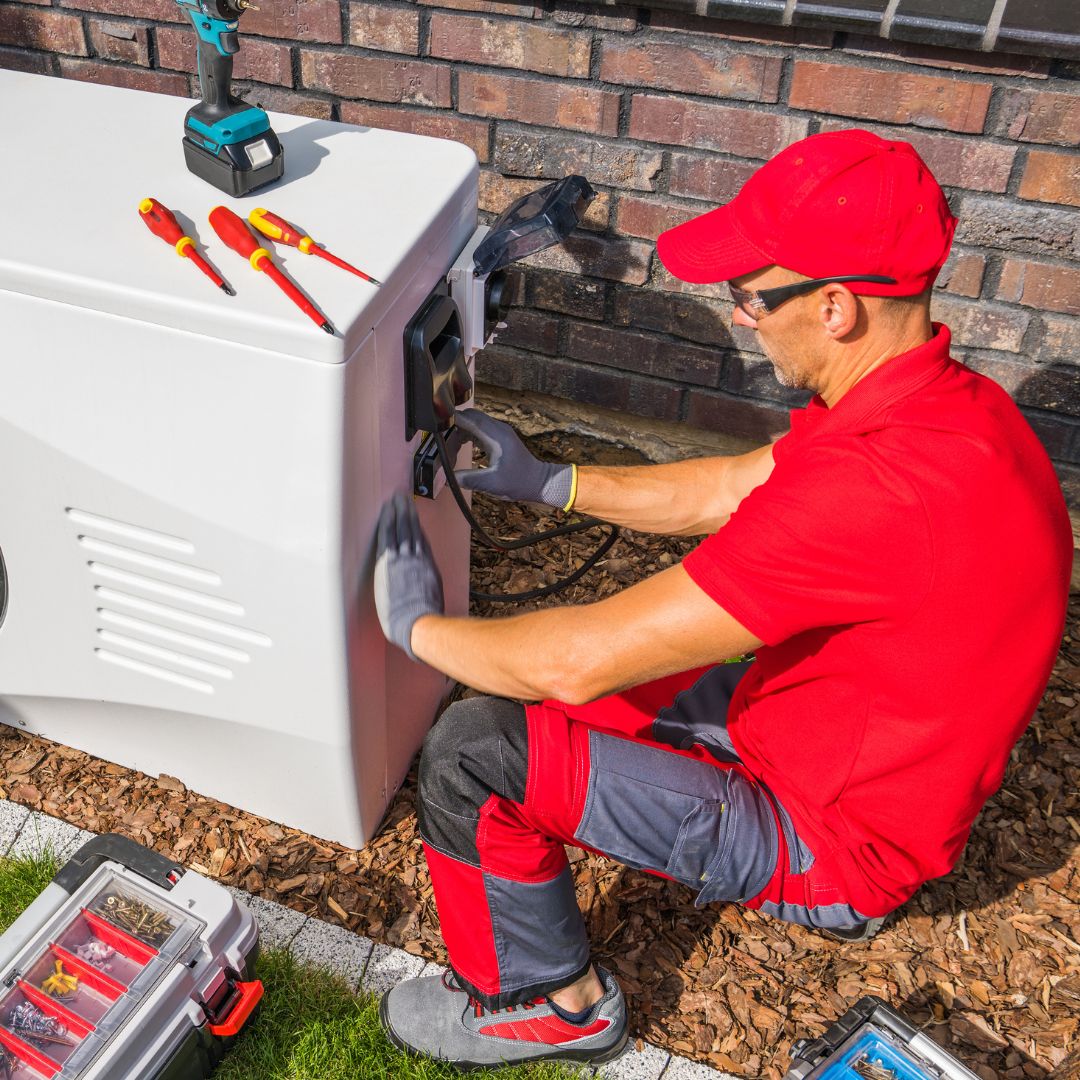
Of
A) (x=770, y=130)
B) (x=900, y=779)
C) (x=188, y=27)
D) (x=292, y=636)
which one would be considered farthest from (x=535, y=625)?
(x=188, y=27)

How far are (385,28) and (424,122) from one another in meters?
0.19

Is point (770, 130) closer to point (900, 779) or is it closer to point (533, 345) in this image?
point (533, 345)

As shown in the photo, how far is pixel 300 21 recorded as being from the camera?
2.29m

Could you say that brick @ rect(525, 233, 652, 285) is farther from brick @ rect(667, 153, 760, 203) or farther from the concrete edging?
the concrete edging

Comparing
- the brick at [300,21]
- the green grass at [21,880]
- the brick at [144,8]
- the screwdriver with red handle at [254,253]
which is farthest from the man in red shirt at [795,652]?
the brick at [144,8]

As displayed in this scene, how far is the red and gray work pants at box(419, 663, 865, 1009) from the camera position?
1.46 metres

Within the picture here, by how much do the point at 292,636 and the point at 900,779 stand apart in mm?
839

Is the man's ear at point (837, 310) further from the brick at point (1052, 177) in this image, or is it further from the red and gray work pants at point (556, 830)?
the brick at point (1052, 177)

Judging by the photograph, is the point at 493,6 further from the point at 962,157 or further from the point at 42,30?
the point at 42,30

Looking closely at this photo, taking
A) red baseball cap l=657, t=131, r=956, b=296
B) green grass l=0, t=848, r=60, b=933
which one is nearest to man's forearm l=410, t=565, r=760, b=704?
red baseball cap l=657, t=131, r=956, b=296

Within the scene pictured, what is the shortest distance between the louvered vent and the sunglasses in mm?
809

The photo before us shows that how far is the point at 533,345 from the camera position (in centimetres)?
255

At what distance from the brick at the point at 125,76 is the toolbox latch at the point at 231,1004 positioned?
1.87 metres

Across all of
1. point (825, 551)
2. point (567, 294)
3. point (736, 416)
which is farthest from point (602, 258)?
point (825, 551)
